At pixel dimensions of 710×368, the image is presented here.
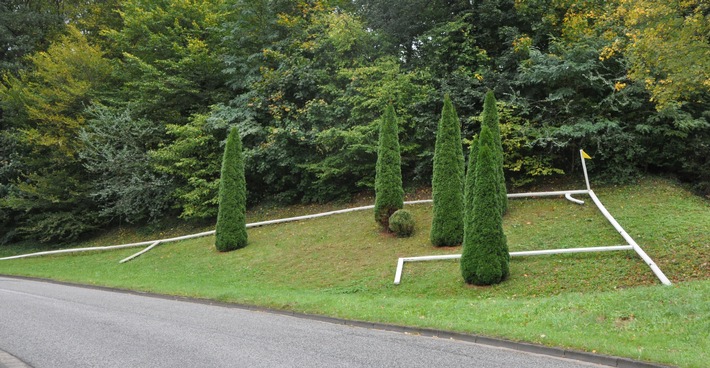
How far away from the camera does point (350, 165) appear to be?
742 inches

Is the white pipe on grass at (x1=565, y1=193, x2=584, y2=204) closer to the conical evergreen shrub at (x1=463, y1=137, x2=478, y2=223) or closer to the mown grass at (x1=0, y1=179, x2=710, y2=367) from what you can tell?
the mown grass at (x1=0, y1=179, x2=710, y2=367)

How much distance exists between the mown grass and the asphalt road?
0.79m

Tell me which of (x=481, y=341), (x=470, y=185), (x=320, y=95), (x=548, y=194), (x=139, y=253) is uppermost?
(x=320, y=95)

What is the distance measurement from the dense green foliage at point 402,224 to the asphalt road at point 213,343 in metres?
5.89

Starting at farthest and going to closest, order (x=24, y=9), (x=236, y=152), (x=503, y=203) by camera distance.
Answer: (x=24, y=9)
(x=236, y=152)
(x=503, y=203)

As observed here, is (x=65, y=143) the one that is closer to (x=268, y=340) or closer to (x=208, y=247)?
(x=208, y=247)

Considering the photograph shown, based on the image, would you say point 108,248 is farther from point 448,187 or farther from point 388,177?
point 448,187

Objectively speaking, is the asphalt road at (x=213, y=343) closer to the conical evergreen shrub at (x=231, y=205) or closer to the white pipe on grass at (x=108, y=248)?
the conical evergreen shrub at (x=231, y=205)

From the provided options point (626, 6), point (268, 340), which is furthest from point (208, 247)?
point (626, 6)

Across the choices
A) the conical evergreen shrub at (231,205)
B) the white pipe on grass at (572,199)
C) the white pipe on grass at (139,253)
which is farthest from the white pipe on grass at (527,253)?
the white pipe on grass at (139,253)

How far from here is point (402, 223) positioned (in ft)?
44.9

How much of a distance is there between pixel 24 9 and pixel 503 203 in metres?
32.8

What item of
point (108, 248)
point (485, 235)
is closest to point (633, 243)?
point (485, 235)

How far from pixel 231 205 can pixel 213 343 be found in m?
10.7
